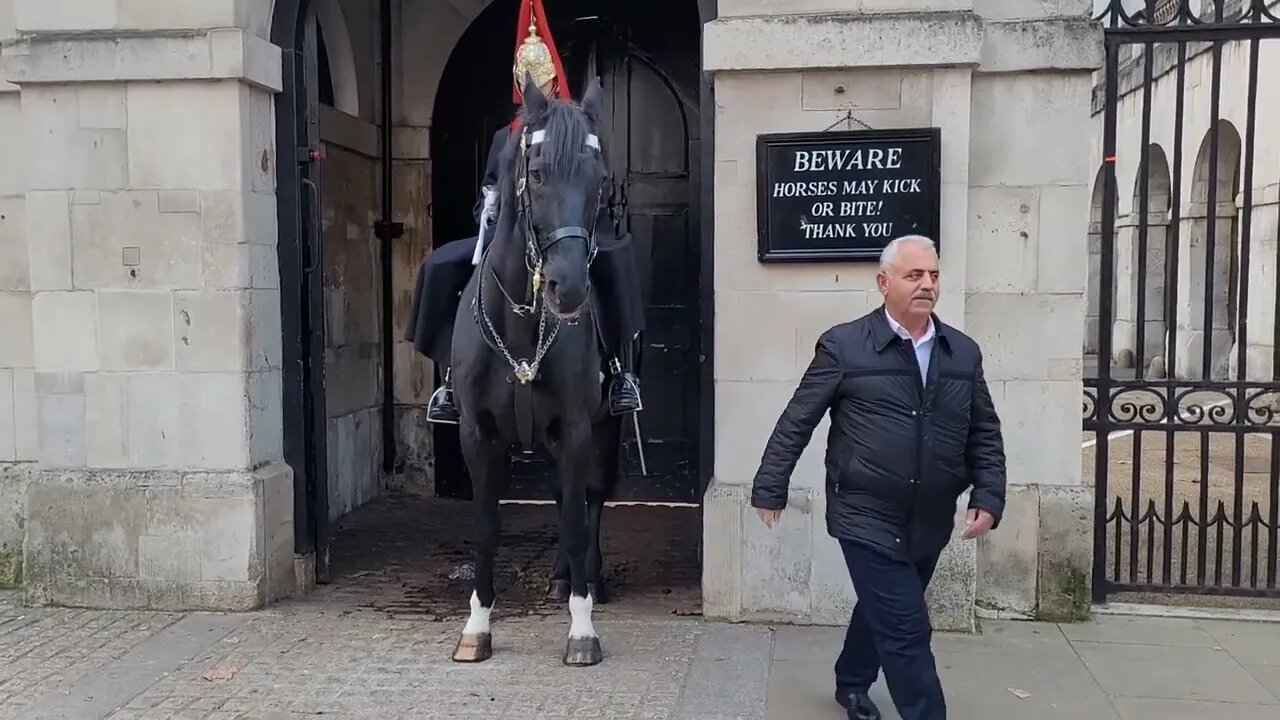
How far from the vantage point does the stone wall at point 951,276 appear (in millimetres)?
5266

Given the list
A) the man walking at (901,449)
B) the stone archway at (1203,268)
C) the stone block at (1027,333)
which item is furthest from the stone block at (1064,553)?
the stone archway at (1203,268)

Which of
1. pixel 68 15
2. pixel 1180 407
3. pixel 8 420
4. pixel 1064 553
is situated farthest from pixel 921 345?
pixel 8 420

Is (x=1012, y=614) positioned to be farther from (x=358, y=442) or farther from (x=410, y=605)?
(x=358, y=442)

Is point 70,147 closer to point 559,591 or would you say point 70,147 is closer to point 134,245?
point 134,245

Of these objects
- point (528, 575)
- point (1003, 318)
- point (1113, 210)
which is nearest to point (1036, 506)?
point (1003, 318)

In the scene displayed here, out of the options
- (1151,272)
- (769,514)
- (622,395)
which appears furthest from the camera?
(1151,272)

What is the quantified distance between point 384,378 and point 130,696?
4446 millimetres

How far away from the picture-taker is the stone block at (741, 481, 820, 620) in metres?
5.42

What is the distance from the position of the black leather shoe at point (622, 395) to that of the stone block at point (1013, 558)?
6.23 ft

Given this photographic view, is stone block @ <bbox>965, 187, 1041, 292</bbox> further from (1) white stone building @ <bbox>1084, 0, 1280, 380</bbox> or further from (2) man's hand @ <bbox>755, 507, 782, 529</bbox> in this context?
(1) white stone building @ <bbox>1084, 0, 1280, 380</bbox>

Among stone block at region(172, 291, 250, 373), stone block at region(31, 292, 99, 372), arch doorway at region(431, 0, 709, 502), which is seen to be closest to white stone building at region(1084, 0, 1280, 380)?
arch doorway at region(431, 0, 709, 502)

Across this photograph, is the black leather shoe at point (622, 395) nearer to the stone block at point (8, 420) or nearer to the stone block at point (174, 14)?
the stone block at point (174, 14)

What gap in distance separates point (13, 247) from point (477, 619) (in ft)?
11.6

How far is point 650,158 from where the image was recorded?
8250mm
